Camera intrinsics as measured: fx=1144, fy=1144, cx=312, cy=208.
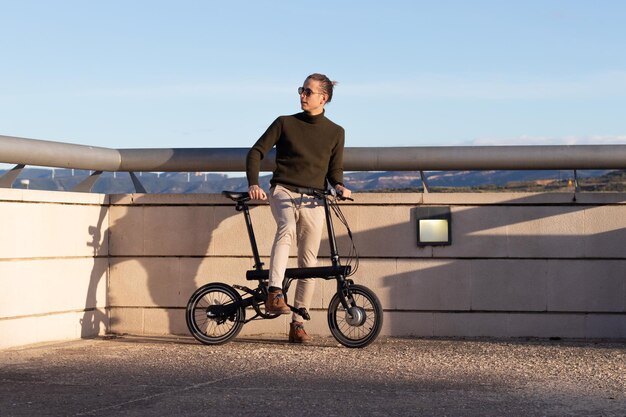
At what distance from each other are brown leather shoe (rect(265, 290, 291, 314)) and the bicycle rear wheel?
0.41 m

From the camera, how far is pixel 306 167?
348 inches

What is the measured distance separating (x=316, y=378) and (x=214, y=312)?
2119 millimetres

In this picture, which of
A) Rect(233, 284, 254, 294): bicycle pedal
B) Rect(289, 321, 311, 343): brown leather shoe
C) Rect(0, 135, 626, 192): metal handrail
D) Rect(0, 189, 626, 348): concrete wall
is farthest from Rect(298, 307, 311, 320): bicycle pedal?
Rect(0, 135, 626, 192): metal handrail

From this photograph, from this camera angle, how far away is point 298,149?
28.9ft

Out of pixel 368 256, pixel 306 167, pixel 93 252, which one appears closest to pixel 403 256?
pixel 368 256

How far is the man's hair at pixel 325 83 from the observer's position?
29.3ft

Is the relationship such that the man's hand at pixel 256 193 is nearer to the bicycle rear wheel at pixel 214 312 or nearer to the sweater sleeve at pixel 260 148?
the sweater sleeve at pixel 260 148

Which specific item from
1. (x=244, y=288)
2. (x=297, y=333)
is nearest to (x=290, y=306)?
(x=297, y=333)

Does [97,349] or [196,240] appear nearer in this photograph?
[97,349]

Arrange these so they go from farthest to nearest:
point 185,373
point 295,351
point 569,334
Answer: point 569,334
point 295,351
point 185,373

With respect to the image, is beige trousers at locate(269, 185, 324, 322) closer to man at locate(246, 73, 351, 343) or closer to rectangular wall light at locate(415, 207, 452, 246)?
man at locate(246, 73, 351, 343)

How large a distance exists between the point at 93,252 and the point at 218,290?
4.50 ft

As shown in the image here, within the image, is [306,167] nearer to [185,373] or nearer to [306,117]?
[306,117]

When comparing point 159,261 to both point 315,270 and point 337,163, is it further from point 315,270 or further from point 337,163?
point 337,163
